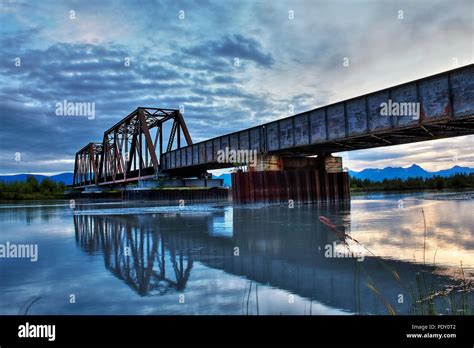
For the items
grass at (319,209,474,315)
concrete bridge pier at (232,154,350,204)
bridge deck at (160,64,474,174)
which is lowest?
grass at (319,209,474,315)

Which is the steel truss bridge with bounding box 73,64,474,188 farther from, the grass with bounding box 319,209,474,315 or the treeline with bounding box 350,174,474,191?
the treeline with bounding box 350,174,474,191

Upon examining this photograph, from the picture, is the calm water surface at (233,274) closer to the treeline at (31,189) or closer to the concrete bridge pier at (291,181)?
the concrete bridge pier at (291,181)

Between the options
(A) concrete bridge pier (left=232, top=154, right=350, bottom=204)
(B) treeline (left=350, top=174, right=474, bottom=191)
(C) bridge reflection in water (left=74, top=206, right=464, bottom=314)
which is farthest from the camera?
(B) treeline (left=350, top=174, right=474, bottom=191)

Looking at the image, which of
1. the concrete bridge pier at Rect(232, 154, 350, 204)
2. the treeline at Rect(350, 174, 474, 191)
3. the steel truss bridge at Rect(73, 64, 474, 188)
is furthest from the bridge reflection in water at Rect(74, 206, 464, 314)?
the treeline at Rect(350, 174, 474, 191)

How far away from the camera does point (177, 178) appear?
6247cm

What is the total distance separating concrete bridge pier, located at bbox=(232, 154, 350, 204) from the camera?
33.2 metres

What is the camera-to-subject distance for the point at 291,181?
113ft

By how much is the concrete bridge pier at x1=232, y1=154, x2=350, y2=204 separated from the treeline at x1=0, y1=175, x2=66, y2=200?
317ft

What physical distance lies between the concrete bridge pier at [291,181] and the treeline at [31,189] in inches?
3805

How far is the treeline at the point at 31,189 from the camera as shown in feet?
358

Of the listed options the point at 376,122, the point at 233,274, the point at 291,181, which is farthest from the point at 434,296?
the point at 291,181
